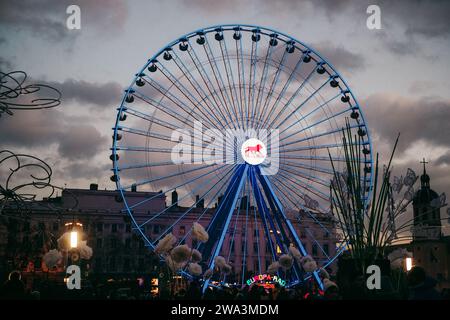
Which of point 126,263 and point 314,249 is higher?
point 314,249

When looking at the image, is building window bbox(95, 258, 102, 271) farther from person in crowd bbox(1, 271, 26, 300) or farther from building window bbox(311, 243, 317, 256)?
person in crowd bbox(1, 271, 26, 300)

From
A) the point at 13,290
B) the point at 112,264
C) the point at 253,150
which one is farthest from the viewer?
the point at 112,264

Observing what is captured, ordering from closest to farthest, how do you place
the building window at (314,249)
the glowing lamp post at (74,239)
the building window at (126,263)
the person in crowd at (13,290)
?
the person in crowd at (13,290), the glowing lamp post at (74,239), the building window at (126,263), the building window at (314,249)

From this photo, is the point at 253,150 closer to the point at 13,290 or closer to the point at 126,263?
the point at 13,290

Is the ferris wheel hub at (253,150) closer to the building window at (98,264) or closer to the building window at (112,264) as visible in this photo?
the building window at (98,264)

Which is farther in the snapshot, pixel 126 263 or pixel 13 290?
pixel 126 263

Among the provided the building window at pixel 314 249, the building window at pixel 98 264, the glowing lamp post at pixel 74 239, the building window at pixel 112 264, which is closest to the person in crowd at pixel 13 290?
the glowing lamp post at pixel 74 239

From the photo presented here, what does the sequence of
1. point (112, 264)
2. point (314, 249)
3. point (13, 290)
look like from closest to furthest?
1. point (13, 290)
2. point (112, 264)
3. point (314, 249)

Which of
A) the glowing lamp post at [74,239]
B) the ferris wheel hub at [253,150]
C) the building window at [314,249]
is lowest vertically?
the building window at [314,249]

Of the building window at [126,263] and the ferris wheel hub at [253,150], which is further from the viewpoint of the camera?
the building window at [126,263]

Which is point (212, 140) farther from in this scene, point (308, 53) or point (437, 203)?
point (437, 203)

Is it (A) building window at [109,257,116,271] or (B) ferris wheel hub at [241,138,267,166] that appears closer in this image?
(B) ferris wheel hub at [241,138,267,166]

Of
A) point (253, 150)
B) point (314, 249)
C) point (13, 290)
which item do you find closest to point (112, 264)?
point (314, 249)

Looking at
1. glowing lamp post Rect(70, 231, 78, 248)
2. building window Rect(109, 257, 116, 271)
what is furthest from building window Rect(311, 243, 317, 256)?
glowing lamp post Rect(70, 231, 78, 248)
